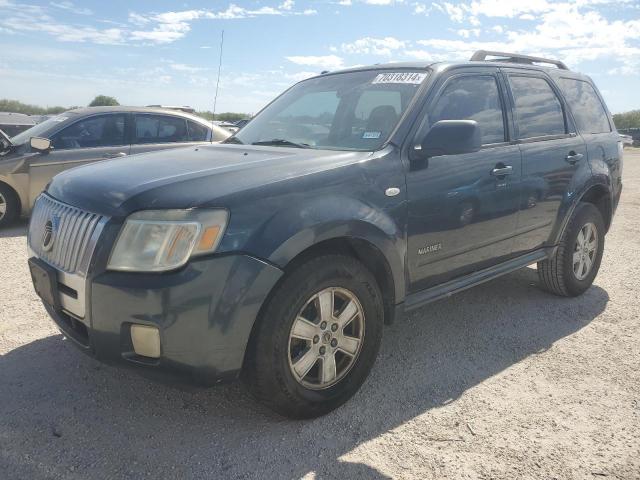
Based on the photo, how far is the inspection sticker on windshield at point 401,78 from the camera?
11.3 ft

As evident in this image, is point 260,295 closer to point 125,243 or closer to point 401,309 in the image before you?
point 125,243

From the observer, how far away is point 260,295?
94.5 inches

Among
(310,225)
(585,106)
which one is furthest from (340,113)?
(585,106)

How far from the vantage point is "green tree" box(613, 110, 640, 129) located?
133 ft

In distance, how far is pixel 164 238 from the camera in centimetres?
231

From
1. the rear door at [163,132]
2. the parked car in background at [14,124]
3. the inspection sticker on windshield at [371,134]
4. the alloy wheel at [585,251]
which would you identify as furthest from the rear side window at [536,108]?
the parked car in background at [14,124]

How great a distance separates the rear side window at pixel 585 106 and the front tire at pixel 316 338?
9.37ft

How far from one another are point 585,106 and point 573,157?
2.51 ft

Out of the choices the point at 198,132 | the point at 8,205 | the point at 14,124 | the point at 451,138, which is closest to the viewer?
the point at 451,138

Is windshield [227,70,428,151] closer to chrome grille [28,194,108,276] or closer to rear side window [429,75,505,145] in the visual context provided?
rear side window [429,75,505,145]

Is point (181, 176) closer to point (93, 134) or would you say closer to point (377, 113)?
point (377, 113)

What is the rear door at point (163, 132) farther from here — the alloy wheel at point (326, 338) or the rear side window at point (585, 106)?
the alloy wheel at point (326, 338)

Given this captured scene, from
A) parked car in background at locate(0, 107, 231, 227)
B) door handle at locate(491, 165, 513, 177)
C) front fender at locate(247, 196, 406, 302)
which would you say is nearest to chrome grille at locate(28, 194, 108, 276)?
front fender at locate(247, 196, 406, 302)

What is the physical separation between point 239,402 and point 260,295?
90 cm
